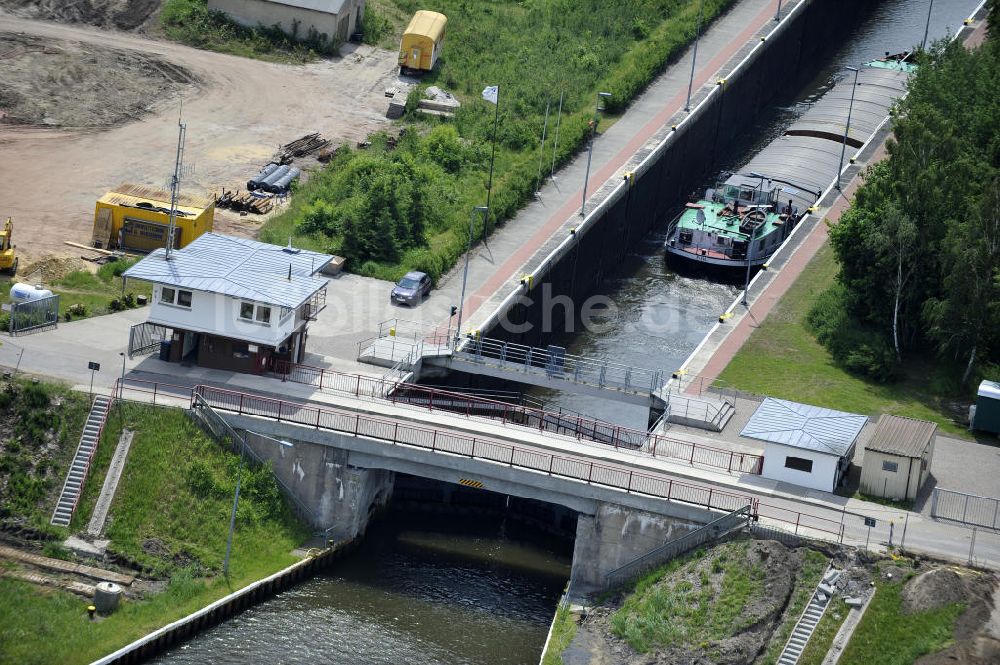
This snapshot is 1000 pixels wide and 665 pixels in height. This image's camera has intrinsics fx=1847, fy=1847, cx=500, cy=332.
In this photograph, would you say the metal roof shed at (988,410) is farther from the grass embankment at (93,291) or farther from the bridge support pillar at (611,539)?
the grass embankment at (93,291)

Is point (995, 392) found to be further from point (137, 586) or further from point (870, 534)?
point (137, 586)

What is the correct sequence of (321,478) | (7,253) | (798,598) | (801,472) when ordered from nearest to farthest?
(798,598), (801,472), (321,478), (7,253)

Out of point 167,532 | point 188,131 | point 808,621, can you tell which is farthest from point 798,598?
point 188,131

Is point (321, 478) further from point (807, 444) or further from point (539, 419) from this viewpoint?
point (807, 444)

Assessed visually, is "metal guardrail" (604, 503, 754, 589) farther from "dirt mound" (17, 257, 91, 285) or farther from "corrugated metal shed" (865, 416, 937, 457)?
"dirt mound" (17, 257, 91, 285)

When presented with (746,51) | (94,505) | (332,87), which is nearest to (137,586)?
(94,505)

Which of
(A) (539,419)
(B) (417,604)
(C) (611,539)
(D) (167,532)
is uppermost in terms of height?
(A) (539,419)

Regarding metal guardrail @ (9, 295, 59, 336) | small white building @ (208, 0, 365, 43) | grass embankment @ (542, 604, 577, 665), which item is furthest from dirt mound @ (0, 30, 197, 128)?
grass embankment @ (542, 604, 577, 665)
